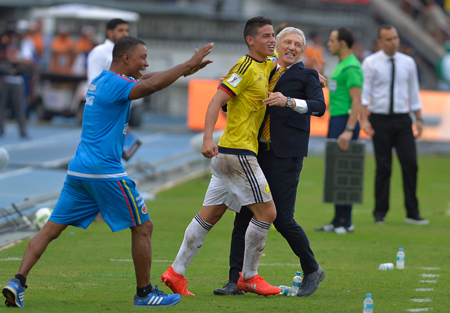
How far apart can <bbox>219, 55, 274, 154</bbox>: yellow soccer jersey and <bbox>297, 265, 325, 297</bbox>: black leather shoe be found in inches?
40.8

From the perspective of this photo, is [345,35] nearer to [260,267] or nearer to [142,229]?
[260,267]

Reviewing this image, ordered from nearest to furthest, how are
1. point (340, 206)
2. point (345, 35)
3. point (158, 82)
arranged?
point (158, 82), point (345, 35), point (340, 206)

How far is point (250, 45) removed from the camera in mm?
5641

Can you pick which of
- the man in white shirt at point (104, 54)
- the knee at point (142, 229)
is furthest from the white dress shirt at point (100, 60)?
the knee at point (142, 229)

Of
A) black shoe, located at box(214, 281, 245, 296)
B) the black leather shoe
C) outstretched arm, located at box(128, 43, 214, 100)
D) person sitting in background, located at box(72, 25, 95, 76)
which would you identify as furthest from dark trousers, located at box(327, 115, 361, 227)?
person sitting in background, located at box(72, 25, 95, 76)

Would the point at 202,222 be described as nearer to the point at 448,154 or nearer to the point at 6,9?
the point at 448,154

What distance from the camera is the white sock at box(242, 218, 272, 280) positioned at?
562 centimetres

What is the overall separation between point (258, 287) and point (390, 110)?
4877 millimetres

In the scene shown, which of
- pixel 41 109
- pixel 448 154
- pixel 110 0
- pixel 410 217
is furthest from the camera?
pixel 110 0

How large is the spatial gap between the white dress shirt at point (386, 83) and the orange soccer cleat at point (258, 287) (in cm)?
470

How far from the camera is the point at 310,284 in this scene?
18.9 feet

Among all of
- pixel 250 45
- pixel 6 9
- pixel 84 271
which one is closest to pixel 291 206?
pixel 250 45

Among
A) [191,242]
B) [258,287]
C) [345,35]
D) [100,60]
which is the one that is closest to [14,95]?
[100,60]

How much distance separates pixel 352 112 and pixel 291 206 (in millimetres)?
3242
